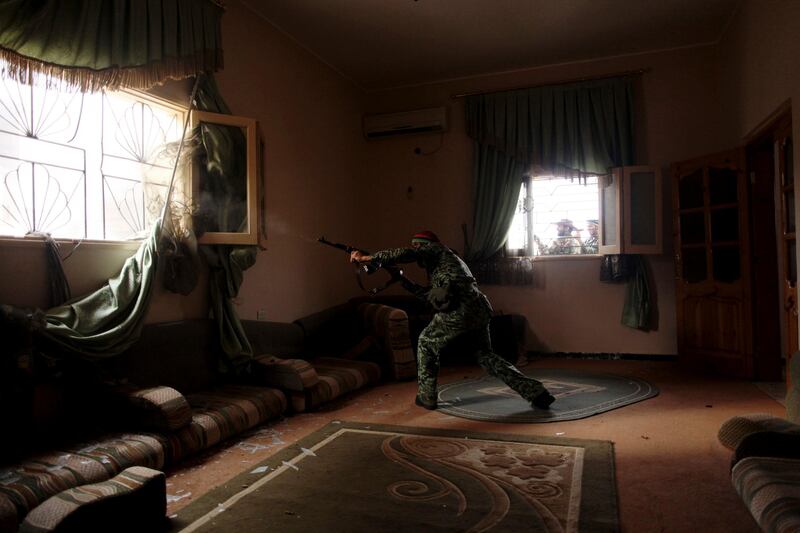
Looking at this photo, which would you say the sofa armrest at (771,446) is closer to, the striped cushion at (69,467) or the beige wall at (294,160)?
the striped cushion at (69,467)

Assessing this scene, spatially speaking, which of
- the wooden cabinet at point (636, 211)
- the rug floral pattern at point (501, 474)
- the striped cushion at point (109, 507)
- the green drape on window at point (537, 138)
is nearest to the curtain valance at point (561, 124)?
the green drape on window at point (537, 138)

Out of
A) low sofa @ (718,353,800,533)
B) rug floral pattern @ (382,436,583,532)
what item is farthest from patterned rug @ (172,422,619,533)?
low sofa @ (718,353,800,533)

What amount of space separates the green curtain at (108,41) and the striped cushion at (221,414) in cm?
183

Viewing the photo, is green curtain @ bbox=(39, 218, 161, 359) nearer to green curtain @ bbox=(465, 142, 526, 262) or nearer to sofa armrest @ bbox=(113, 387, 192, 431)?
sofa armrest @ bbox=(113, 387, 192, 431)

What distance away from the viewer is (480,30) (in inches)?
203

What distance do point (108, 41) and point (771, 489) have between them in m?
3.48

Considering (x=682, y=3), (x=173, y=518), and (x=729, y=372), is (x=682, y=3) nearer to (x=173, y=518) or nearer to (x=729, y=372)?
(x=729, y=372)

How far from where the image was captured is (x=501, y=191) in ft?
20.0

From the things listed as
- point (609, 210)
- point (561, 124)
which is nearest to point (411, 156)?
point (561, 124)

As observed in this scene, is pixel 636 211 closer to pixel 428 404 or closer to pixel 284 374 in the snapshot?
pixel 428 404

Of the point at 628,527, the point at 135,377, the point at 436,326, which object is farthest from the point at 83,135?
the point at 628,527

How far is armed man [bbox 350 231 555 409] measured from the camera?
3777 millimetres

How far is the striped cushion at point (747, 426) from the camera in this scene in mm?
2271

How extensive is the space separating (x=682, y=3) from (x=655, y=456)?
3.86 metres
